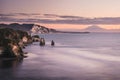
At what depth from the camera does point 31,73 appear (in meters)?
58.0

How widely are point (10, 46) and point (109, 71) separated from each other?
28379mm

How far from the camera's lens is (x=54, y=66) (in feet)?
229

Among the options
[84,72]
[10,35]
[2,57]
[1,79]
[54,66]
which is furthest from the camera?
[10,35]

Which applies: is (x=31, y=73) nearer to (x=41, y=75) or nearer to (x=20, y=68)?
(x=41, y=75)

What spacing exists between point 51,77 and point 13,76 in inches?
274

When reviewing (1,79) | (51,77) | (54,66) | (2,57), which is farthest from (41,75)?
(2,57)

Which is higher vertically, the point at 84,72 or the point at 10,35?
the point at 10,35

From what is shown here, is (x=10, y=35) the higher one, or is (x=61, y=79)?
(x=10, y=35)

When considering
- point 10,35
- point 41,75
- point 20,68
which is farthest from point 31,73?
point 10,35

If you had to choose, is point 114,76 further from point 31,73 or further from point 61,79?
point 31,73

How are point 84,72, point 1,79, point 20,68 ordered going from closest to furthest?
point 1,79, point 84,72, point 20,68

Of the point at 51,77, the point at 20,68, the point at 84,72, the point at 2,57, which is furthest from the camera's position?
the point at 2,57

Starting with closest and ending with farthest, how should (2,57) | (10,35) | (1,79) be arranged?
(1,79), (2,57), (10,35)

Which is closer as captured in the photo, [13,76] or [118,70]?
[13,76]
